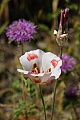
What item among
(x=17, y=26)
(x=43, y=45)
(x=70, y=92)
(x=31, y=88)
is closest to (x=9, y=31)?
(x=17, y=26)

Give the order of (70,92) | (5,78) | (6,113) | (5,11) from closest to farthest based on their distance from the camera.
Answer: (70,92) → (6,113) → (5,78) → (5,11)

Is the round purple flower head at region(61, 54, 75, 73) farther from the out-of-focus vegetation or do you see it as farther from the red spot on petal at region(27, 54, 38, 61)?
the red spot on petal at region(27, 54, 38, 61)

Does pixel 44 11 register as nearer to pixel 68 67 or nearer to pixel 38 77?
pixel 68 67

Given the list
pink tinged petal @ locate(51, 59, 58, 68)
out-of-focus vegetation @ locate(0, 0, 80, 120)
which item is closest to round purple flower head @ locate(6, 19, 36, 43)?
out-of-focus vegetation @ locate(0, 0, 80, 120)

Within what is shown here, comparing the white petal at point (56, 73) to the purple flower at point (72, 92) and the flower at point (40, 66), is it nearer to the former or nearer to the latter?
the flower at point (40, 66)

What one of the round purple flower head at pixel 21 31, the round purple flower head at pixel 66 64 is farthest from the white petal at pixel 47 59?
the round purple flower head at pixel 66 64

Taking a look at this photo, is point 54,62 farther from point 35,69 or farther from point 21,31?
point 21,31
